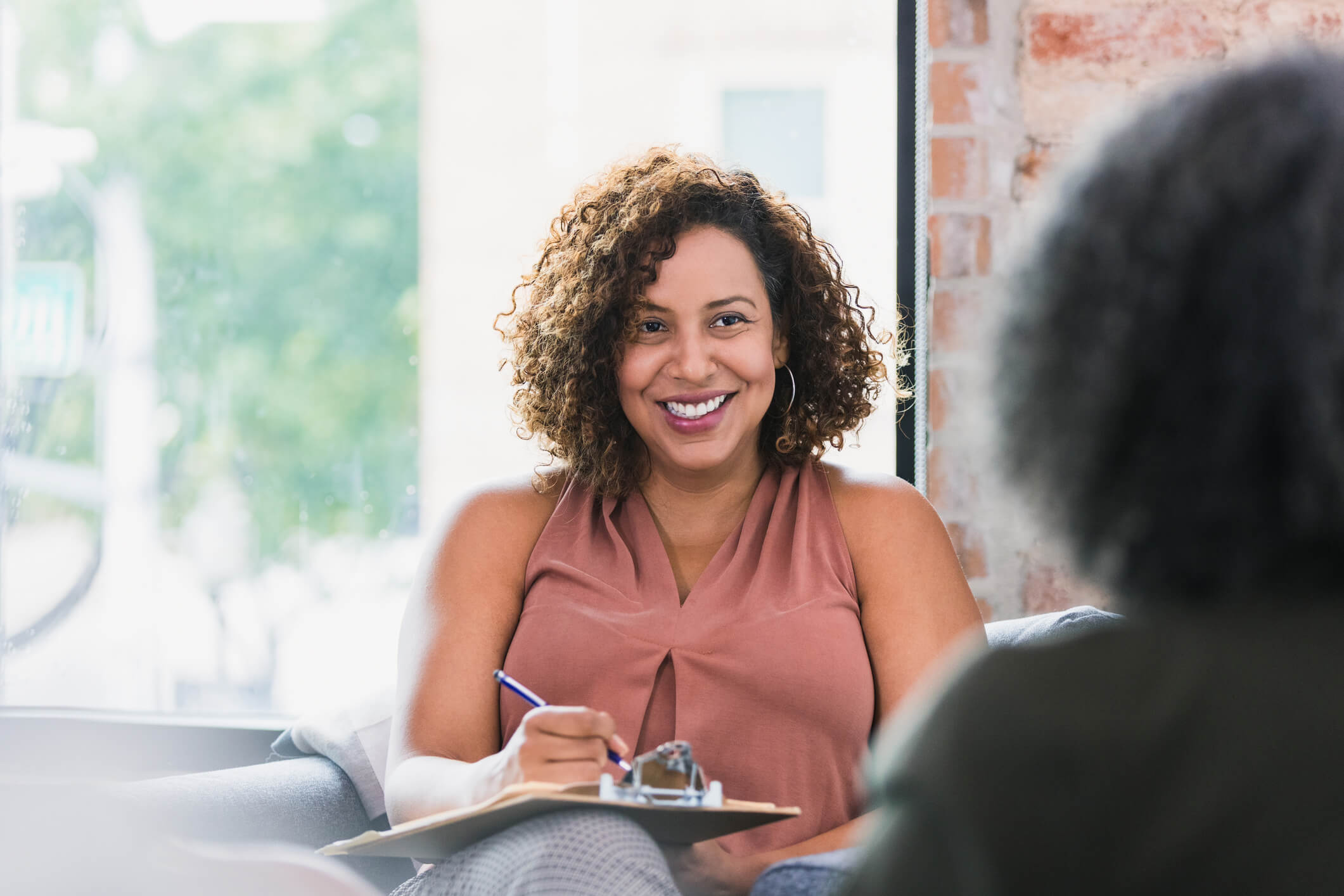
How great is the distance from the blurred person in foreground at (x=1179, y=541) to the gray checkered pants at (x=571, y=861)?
0.45 m

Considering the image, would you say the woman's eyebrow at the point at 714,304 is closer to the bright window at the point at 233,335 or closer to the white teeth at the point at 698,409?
the white teeth at the point at 698,409

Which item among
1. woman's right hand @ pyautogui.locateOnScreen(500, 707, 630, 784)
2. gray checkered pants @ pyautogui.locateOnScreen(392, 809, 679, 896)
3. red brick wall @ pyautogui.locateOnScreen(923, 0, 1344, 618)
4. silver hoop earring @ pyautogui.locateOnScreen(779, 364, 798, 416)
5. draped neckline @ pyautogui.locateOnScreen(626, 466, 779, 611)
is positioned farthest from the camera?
red brick wall @ pyautogui.locateOnScreen(923, 0, 1344, 618)

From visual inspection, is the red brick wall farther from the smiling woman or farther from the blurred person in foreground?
the blurred person in foreground

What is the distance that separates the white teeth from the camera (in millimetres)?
1545

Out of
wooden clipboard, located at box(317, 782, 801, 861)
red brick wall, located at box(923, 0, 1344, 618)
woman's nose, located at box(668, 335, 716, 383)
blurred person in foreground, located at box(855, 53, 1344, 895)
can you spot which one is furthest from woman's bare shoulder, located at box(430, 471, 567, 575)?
blurred person in foreground, located at box(855, 53, 1344, 895)

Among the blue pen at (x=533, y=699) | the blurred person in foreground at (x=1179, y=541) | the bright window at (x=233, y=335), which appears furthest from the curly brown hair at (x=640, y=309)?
the blurred person in foreground at (x=1179, y=541)

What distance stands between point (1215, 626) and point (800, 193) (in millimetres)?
1668

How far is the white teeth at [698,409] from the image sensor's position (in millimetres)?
1545

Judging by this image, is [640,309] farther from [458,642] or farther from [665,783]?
[665,783]

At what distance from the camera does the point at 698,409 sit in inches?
60.8

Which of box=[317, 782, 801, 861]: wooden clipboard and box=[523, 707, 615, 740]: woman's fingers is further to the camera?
box=[523, 707, 615, 740]: woman's fingers

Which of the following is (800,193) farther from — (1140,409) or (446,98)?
(1140,409)

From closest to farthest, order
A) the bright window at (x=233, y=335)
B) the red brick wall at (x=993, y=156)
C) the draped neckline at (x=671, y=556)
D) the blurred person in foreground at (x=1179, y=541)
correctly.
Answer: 1. the blurred person in foreground at (x=1179, y=541)
2. the draped neckline at (x=671, y=556)
3. the red brick wall at (x=993, y=156)
4. the bright window at (x=233, y=335)

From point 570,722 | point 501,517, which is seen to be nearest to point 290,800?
point 501,517
